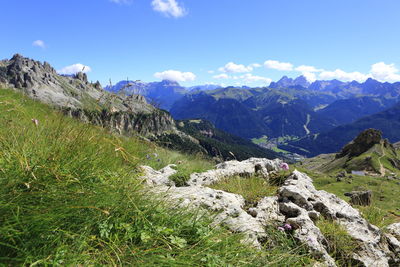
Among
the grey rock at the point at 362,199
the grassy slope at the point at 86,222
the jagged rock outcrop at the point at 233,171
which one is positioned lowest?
the grey rock at the point at 362,199

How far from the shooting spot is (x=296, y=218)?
17.1ft

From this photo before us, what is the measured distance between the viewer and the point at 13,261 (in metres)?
2.52

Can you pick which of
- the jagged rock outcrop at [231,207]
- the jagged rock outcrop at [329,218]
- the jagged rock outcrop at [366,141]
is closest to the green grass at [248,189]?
the jagged rock outcrop at [231,207]

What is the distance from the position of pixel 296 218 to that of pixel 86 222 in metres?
3.98

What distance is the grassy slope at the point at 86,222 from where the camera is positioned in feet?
8.59

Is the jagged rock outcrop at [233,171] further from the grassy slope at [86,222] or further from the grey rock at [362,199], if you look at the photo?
the grassy slope at [86,222]

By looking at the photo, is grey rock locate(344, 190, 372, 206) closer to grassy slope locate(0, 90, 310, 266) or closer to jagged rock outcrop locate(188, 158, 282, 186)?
jagged rock outcrop locate(188, 158, 282, 186)

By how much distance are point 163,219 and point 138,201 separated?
454mm

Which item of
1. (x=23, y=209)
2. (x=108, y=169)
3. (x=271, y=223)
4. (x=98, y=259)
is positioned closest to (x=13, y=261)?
(x=23, y=209)

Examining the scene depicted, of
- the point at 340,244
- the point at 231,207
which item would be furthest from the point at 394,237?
the point at 231,207

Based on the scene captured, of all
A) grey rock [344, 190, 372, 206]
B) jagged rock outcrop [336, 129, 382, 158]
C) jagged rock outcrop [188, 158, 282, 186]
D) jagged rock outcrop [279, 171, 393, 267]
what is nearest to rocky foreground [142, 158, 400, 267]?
jagged rock outcrop [279, 171, 393, 267]

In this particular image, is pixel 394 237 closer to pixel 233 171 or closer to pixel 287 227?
pixel 287 227

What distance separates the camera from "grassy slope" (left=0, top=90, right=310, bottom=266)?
262cm

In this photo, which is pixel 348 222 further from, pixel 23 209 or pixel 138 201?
pixel 23 209
